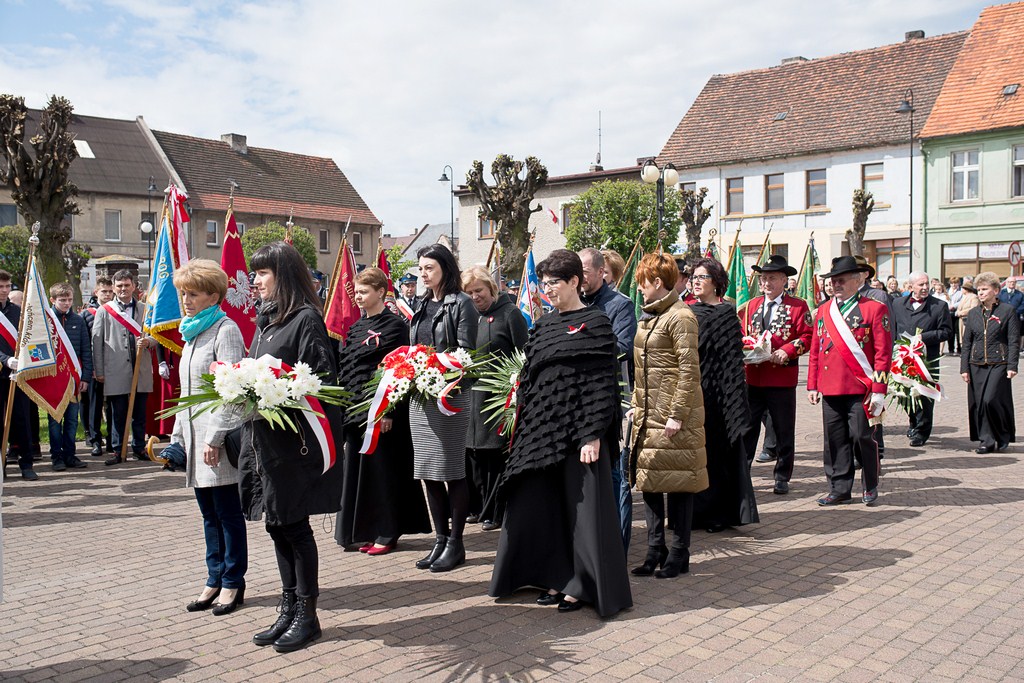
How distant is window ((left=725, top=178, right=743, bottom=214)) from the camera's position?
4103 cm

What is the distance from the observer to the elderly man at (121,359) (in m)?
11.5

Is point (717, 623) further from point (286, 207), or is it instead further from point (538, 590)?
point (286, 207)

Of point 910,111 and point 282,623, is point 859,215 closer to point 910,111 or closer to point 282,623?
point 910,111

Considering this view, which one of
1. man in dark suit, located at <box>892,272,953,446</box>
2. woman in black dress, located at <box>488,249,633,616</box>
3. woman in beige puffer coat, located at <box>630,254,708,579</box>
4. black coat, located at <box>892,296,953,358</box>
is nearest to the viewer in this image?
woman in black dress, located at <box>488,249,633,616</box>

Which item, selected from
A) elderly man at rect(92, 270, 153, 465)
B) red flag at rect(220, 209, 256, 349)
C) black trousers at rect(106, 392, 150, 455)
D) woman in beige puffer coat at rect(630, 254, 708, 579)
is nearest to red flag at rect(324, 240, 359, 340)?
red flag at rect(220, 209, 256, 349)

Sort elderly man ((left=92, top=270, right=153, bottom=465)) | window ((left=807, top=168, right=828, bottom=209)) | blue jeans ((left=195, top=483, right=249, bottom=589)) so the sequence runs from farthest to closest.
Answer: window ((left=807, top=168, right=828, bottom=209)) → elderly man ((left=92, top=270, right=153, bottom=465)) → blue jeans ((left=195, top=483, right=249, bottom=589))

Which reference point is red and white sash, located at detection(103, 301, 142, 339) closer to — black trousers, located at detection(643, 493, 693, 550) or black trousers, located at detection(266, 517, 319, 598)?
black trousers, located at detection(266, 517, 319, 598)

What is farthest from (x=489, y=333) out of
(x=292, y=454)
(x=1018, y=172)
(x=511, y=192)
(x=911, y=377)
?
(x=1018, y=172)

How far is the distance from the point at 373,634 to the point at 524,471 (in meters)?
1.23

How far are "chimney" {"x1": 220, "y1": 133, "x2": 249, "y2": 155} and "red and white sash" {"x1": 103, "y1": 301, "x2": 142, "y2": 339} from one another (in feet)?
182

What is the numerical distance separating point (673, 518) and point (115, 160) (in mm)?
57899

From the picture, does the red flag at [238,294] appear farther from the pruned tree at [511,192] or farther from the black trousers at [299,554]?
the pruned tree at [511,192]

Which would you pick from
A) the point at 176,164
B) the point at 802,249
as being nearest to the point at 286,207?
the point at 176,164

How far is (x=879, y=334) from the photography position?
8.07 metres
